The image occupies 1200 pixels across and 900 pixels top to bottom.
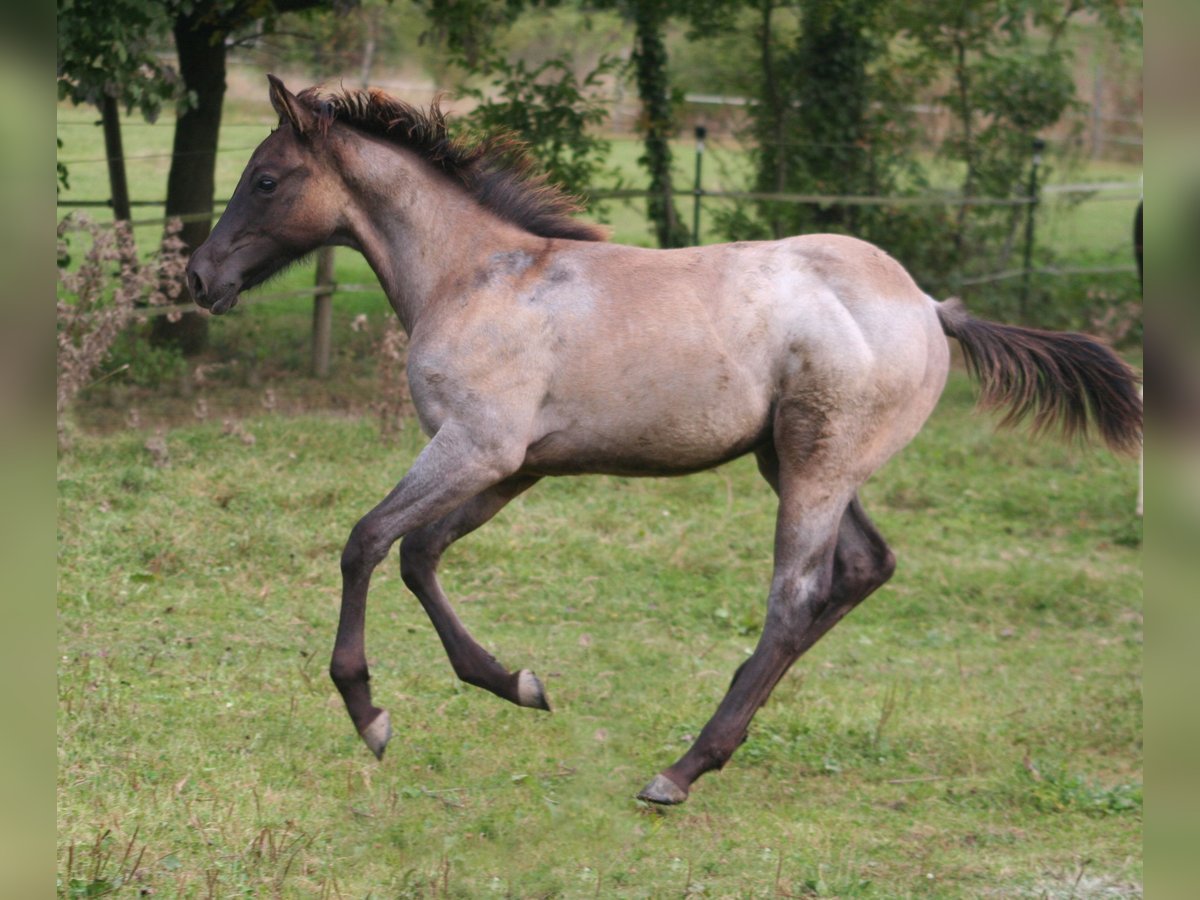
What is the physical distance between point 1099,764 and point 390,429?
4690 mm

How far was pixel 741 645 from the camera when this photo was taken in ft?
20.6

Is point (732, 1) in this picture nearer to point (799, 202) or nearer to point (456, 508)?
point (799, 202)

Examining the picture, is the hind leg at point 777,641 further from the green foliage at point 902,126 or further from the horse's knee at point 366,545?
the green foliage at point 902,126

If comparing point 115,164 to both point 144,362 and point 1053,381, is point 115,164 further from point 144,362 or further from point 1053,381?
point 1053,381

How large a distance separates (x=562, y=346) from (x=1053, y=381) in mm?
1826

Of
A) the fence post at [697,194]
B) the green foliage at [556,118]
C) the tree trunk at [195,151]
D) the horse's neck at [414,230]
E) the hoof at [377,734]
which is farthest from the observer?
the fence post at [697,194]

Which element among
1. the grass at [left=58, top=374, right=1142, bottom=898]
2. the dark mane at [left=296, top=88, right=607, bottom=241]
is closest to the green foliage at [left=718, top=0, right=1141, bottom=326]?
the grass at [left=58, top=374, right=1142, bottom=898]

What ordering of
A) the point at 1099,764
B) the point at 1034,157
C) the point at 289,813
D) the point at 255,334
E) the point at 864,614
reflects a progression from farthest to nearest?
the point at 1034,157, the point at 255,334, the point at 864,614, the point at 1099,764, the point at 289,813

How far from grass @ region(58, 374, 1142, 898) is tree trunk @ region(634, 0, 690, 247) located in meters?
3.46

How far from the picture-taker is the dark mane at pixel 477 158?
441 centimetres

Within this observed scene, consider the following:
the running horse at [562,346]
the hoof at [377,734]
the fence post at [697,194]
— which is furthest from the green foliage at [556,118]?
the hoof at [377,734]

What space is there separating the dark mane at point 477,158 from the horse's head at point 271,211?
121 mm

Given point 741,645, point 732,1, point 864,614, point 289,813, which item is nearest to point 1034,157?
point 732,1
